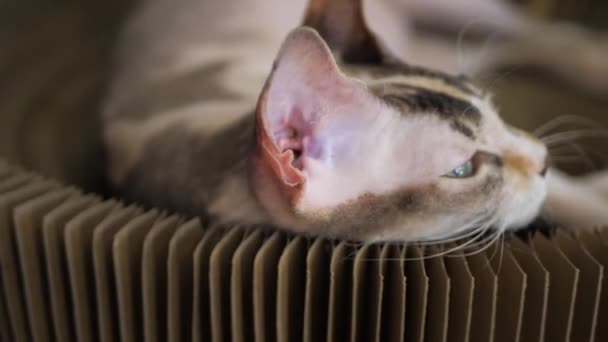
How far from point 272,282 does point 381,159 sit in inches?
6.7

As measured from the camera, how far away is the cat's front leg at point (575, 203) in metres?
0.84

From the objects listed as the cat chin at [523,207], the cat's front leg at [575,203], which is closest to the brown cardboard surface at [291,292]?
the cat chin at [523,207]

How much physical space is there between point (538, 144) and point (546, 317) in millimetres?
228

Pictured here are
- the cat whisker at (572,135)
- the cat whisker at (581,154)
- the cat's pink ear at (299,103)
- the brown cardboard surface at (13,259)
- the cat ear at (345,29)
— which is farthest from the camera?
the cat whisker at (581,154)

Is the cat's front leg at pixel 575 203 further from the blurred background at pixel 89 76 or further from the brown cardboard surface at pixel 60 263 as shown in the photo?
the brown cardboard surface at pixel 60 263

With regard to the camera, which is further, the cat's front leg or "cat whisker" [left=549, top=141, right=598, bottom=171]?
"cat whisker" [left=549, top=141, right=598, bottom=171]

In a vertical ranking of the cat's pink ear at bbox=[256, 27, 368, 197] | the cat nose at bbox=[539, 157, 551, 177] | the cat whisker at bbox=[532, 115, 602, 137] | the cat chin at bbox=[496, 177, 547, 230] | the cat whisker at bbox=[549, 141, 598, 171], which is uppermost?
the cat's pink ear at bbox=[256, 27, 368, 197]

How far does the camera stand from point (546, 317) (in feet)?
2.07

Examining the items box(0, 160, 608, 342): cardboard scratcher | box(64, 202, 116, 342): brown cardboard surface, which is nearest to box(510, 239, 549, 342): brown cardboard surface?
box(0, 160, 608, 342): cardboard scratcher

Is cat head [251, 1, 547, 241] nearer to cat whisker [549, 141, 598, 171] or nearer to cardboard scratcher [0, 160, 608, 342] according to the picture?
cardboard scratcher [0, 160, 608, 342]

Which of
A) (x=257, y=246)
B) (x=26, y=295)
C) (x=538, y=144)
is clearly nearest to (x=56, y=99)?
(x=26, y=295)

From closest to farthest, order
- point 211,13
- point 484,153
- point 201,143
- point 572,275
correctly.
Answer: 1. point 572,275
2. point 484,153
3. point 201,143
4. point 211,13

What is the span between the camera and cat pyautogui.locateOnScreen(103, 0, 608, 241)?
0.63m

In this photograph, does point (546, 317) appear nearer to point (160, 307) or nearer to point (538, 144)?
point (538, 144)
